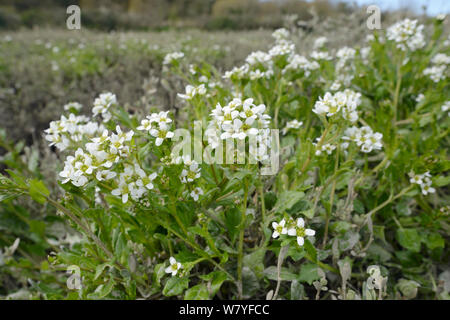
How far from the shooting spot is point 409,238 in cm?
155

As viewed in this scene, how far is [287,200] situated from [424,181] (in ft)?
2.16

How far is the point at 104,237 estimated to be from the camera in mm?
1317

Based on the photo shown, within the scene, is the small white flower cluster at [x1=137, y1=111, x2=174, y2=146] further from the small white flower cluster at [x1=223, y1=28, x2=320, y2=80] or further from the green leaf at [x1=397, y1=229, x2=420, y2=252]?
the green leaf at [x1=397, y1=229, x2=420, y2=252]

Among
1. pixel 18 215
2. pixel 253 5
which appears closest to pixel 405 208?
pixel 18 215

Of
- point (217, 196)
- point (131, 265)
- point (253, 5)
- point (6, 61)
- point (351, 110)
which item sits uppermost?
point (253, 5)

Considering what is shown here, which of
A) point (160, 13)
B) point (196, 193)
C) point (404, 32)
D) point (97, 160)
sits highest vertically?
point (160, 13)

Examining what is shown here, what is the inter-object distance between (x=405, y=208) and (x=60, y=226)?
1857 mm

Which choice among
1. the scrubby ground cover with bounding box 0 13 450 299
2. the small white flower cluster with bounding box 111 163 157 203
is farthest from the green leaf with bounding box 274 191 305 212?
the small white flower cluster with bounding box 111 163 157 203

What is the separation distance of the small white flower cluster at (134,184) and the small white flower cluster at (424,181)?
1.07 m

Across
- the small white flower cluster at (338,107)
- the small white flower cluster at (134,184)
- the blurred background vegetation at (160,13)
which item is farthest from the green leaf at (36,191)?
the blurred background vegetation at (160,13)

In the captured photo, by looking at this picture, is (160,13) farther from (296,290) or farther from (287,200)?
(296,290)

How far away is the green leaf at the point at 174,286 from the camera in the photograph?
1.12m

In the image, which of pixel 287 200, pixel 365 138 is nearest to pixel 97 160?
pixel 287 200
